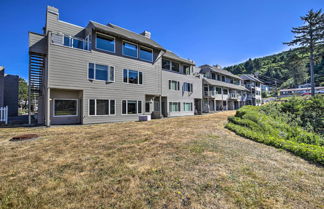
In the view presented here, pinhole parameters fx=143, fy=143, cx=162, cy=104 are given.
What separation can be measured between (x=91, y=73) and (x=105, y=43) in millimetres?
3015

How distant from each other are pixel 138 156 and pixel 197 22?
15008 millimetres

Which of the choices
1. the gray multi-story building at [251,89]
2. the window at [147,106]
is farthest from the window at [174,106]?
the gray multi-story building at [251,89]

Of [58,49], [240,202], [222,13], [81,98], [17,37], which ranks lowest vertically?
[240,202]

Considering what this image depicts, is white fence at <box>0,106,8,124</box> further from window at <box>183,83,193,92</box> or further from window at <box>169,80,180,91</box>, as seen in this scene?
window at <box>183,83,193,92</box>

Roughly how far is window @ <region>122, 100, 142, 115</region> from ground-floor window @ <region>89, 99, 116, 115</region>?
974mm

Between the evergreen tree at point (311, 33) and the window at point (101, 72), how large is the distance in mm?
30099

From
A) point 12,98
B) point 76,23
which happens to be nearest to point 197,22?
point 76,23

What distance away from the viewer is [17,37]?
14633 mm

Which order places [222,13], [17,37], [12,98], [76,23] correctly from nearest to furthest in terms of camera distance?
[76,23], [222,13], [17,37], [12,98]

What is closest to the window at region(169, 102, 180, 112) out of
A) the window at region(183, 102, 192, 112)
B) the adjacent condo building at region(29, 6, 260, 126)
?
the adjacent condo building at region(29, 6, 260, 126)

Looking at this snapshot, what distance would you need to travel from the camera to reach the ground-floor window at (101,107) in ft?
38.1

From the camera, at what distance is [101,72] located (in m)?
12.2

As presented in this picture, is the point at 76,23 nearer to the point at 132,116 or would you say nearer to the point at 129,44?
the point at 129,44

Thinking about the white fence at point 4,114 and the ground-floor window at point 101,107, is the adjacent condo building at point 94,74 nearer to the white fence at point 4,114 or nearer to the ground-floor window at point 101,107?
the ground-floor window at point 101,107
